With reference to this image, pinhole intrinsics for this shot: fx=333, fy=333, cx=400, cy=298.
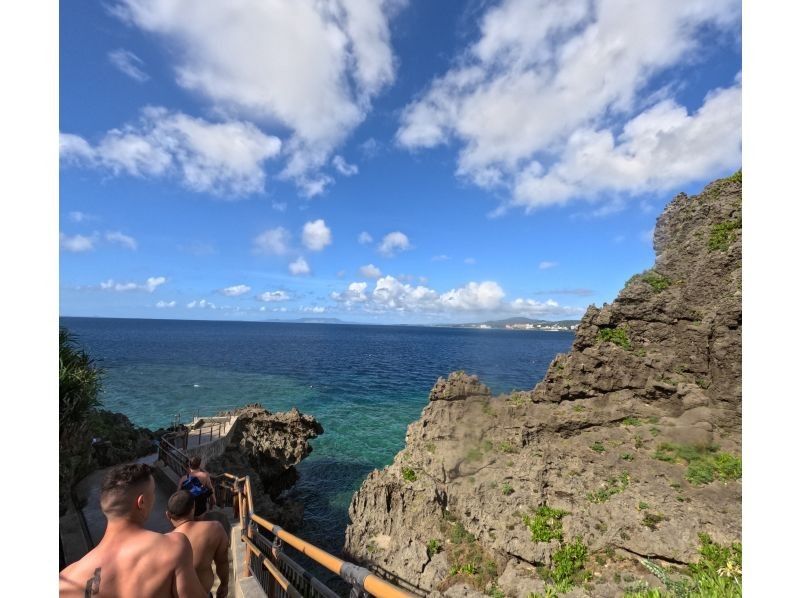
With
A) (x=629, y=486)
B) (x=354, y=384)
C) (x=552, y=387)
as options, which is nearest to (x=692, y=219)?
(x=552, y=387)

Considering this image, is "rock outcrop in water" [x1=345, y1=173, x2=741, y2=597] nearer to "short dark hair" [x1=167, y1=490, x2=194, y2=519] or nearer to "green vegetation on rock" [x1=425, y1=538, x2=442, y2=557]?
"green vegetation on rock" [x1=425, y1=538, x2=442, y2=557]

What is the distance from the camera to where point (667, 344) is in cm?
1489

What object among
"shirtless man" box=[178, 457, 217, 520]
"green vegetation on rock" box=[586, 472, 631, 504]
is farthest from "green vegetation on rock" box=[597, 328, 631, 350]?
"shirtless man" box=[178, 457, 217, 520]

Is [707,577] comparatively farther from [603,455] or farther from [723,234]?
[723,234]

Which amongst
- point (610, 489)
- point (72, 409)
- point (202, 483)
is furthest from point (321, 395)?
point (202, 483)

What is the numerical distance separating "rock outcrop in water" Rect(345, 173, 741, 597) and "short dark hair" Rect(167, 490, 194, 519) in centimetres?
1003

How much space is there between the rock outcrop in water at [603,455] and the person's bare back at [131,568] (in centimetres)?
1081

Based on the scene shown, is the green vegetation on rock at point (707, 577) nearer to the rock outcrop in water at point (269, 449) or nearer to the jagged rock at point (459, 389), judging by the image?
the jagged rock at point (459, 389)

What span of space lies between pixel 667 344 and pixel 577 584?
10558 mm

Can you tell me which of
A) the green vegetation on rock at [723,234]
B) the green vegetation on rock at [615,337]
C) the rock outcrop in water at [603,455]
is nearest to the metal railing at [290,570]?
the rock outcrop in water at [603,455]

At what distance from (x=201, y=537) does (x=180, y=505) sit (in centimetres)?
54

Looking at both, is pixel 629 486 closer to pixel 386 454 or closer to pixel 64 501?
pixel 64 501

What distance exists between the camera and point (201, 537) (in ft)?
15.0

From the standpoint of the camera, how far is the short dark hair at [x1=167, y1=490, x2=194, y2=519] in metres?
4.66
